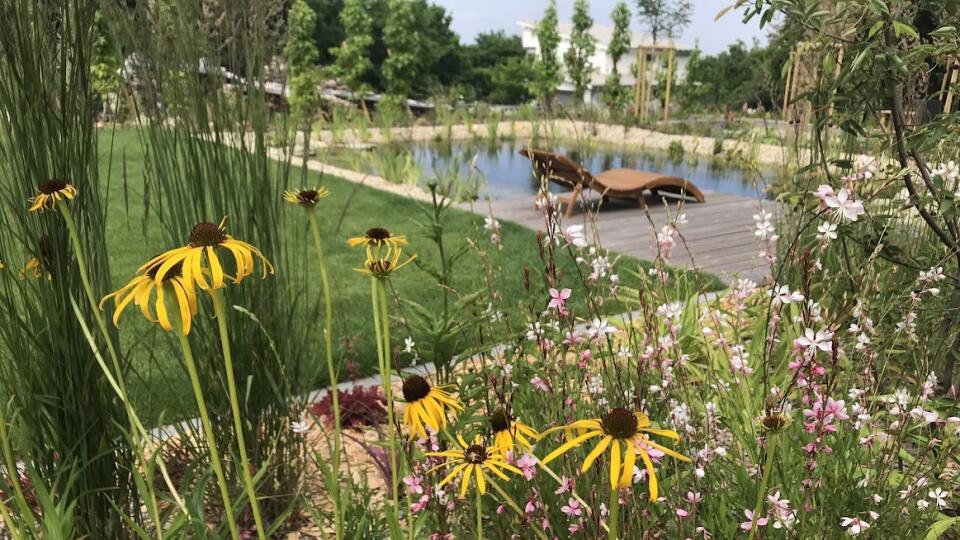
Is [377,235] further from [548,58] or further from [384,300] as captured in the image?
[548,58]

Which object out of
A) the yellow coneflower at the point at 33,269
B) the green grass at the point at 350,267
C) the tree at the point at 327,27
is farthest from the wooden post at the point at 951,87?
the tree at the point at 327,27

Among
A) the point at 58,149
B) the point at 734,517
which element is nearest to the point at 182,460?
the point at 58,149

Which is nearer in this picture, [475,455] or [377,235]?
[475,455]

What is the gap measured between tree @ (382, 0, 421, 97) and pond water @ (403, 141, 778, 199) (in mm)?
7345

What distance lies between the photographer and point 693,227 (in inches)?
270

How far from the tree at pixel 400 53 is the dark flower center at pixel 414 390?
64.9 ft

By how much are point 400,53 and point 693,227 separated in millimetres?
16223

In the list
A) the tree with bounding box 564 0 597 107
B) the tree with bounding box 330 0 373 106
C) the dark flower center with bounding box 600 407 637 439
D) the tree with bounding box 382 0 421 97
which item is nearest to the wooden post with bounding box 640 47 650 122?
the tree with bounding box 564 0 597 107

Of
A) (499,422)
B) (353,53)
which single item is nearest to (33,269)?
(499,422)

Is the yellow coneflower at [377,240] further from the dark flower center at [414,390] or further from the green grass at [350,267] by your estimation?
the green grass at [350,267]

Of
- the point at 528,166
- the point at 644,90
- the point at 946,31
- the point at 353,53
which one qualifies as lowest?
the point at 528,166

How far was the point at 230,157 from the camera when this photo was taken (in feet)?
6.54

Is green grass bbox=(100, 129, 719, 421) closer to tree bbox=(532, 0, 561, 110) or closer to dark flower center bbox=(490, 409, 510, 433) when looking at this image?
dark flower center bbox=(490, 409, 510, 433)

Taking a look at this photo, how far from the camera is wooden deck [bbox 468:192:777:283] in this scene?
5.62 m
